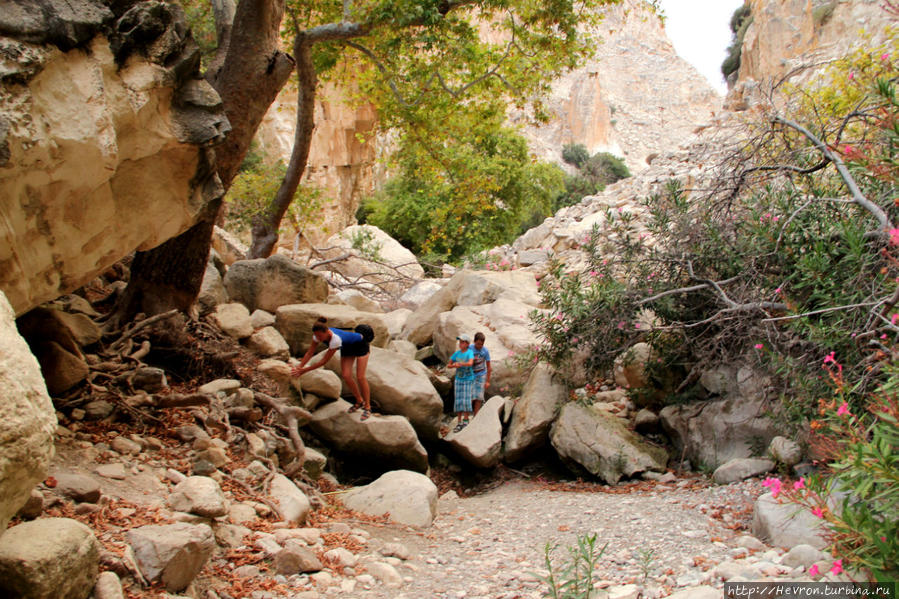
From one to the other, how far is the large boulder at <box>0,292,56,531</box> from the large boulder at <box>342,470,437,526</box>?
321cm

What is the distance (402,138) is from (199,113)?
19.1 ft

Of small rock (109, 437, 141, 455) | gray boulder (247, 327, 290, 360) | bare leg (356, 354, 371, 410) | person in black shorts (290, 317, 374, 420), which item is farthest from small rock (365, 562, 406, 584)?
gray boulder (247, 327, 290, 360)

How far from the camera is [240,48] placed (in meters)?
5.78

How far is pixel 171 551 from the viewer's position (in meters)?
2.95

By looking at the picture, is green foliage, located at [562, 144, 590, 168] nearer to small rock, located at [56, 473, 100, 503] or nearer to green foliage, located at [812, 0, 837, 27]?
green foliage, located at [812, 0, 837, 27]

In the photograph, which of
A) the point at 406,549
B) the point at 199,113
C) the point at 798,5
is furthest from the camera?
the point at 798,5

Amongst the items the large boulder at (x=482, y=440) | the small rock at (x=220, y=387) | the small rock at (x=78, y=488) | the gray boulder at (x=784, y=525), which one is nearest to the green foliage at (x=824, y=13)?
the large boulder at (x=482, y=440)

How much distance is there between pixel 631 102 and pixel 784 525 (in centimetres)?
5726

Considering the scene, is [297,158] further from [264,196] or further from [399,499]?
[399,499]

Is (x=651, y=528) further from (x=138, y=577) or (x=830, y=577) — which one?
(x=138, y=577)

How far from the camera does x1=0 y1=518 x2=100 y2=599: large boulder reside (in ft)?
7.21

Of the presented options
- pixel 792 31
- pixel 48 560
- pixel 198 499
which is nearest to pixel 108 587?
pixel 48 560

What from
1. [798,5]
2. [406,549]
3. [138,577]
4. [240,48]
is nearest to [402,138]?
[240,48]

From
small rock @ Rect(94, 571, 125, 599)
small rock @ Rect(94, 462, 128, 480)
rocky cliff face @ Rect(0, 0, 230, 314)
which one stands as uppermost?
rocky cliff face @ Rect(0, 0, 230, 314)
